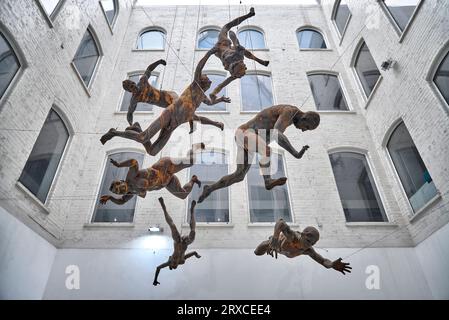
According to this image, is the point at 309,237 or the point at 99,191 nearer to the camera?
the point at 309,237

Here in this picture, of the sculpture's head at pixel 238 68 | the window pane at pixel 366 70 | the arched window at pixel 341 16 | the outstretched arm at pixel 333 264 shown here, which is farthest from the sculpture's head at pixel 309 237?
the arched window at pixel 341 16

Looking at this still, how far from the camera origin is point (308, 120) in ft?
12.7

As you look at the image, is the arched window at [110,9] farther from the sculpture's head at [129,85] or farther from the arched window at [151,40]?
the sculpture's head at [129,85]

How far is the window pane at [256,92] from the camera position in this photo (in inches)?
383

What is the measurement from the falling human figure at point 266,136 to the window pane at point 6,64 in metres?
4.41

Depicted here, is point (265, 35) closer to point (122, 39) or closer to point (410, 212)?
point (122, 39)


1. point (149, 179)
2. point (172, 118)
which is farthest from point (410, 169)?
point (149, 179)

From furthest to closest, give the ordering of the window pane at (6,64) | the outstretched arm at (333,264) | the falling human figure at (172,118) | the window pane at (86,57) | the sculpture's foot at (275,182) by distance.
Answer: the window pane at (86,57)
the window pane at (6,64)
the outstretched arm at (333,264)
the falling human figure at (172,118)
the sculpture's foot at (275,182)

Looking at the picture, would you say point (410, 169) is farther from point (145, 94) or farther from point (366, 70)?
point (145, 94)

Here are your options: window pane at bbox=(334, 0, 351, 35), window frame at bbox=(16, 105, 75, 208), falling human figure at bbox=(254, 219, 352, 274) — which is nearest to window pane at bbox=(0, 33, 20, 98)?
window frame at bbox=(16, 105, 75, 208)

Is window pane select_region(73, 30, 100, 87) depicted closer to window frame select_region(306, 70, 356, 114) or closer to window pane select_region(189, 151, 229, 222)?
window pane select_region(189, 151, 229, 222)

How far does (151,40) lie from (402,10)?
349 inches

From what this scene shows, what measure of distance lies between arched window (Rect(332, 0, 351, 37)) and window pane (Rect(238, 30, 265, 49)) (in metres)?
2.97

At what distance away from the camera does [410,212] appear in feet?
22.6
